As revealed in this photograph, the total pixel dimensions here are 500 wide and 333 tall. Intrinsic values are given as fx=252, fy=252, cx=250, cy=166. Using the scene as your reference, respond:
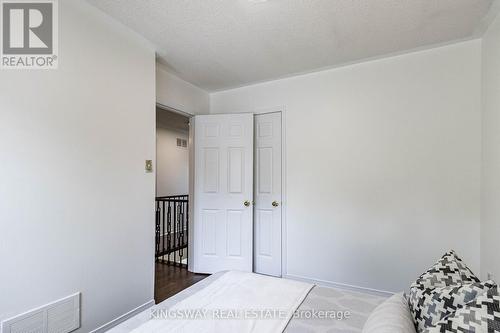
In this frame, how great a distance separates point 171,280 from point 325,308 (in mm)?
2435

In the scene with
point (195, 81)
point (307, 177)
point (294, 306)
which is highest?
point (195, 81)

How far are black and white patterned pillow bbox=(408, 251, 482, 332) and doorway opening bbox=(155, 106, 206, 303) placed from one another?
2.74 metres

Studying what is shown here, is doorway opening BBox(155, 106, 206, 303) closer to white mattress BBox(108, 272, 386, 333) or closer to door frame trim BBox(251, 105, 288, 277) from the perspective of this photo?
door frame trim BBox(251, 105, 288, 277)

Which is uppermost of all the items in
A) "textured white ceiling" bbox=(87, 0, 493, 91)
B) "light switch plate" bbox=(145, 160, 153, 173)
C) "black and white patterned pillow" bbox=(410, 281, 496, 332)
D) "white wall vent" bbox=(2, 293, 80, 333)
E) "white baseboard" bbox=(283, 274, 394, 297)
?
"textured white ceiling" bbox=(87, 0, 493, 91)

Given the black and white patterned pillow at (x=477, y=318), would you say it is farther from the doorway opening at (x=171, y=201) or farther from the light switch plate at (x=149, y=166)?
the doorway opening at (x=171, y=201)

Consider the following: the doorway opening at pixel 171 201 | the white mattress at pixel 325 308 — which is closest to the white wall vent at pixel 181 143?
the doorway opening at pixel 171 201

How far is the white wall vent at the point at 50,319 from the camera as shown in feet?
4.91

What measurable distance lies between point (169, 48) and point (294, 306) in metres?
2.45

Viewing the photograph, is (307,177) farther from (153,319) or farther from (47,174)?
(47,174)

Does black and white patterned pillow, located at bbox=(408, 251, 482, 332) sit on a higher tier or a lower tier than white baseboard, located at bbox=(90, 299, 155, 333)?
higher

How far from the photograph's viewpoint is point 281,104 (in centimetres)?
329

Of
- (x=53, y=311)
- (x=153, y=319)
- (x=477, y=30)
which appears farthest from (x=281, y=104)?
(x=53, y=311)

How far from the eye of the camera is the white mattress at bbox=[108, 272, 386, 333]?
3.76 feet

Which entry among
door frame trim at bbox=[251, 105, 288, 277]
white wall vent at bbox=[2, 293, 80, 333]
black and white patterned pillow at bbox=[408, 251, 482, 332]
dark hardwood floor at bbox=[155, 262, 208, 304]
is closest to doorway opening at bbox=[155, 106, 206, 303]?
dark hardwood floor at bbox=[155, 262, 208, 304]
